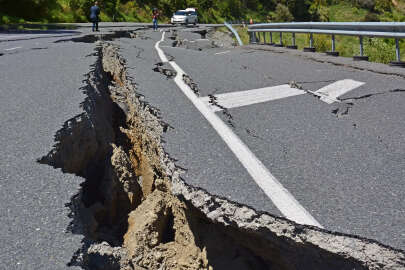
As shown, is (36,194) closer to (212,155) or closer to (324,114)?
(212,155)

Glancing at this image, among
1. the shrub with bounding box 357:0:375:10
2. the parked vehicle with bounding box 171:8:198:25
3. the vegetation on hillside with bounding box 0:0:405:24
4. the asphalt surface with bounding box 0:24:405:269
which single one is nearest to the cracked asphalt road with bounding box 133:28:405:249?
the asphalt surface with bounding box 0:24:405:269

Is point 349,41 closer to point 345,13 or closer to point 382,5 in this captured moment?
point 345,13

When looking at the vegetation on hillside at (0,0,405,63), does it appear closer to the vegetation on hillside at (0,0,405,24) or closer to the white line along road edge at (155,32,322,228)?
the vegetation on hillside at (0,0,405,24)

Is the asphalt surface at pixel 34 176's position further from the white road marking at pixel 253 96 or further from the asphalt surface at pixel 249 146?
the white road marking at pixel 253 96

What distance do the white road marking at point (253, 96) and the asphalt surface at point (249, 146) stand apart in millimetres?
218

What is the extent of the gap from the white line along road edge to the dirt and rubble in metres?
0.13

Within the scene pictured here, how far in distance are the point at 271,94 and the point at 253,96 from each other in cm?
28

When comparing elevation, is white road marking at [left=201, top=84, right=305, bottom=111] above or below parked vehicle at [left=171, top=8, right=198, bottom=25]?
below

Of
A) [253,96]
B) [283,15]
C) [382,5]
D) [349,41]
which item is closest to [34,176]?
[253,96]

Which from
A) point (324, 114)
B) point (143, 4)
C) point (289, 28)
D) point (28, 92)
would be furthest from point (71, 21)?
point (324, 114)

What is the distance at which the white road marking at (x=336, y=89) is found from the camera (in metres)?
5.43

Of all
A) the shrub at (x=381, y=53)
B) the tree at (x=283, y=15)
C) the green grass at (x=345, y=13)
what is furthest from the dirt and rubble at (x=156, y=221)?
the green grass at (x=345, y=13)

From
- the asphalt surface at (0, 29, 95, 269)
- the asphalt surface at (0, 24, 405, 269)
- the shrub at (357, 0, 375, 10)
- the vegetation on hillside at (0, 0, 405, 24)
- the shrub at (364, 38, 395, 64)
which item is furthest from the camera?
the shrub at (357, 0, 375, 10)

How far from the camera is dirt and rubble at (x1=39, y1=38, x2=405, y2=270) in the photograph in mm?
2227
